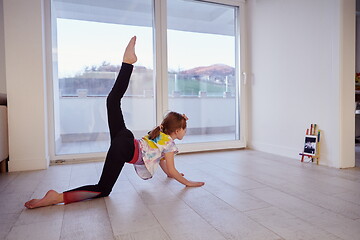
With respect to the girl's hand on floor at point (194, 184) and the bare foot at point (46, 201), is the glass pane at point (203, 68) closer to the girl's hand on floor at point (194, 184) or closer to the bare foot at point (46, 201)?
the girl's hand on floor at point (194, 184)

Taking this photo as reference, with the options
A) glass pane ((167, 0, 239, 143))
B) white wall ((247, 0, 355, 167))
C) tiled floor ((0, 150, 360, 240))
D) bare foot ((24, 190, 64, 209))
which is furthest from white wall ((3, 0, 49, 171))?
white wall ((247, 0, 355, 167))

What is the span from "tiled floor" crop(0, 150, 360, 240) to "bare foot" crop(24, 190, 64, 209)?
1.4 inches

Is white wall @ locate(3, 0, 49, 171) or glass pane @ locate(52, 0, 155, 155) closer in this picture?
white wall @ locate(3, 0, 49, 171)

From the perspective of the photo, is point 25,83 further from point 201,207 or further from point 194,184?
point 201,207

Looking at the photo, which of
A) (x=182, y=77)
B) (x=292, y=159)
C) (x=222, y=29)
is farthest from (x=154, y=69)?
(x=292, y=159)

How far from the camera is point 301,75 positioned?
2.62 meters

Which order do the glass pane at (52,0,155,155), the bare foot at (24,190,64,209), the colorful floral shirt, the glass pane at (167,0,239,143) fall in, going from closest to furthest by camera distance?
the bare foot at (24,190,64,209)
the colorful floral shirt
the glass pane at (52,0,155,155)
the glass pane at (167,0,239,143)

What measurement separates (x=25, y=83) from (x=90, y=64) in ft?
2.20

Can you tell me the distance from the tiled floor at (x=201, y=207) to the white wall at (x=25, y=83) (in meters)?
0.21

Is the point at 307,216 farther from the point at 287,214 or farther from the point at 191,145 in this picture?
the point at 191,145

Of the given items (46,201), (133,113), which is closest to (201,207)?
(46,201)

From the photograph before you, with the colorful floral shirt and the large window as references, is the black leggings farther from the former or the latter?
the large window

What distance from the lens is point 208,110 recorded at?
3268 mm

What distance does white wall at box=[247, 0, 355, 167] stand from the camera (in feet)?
7.35
